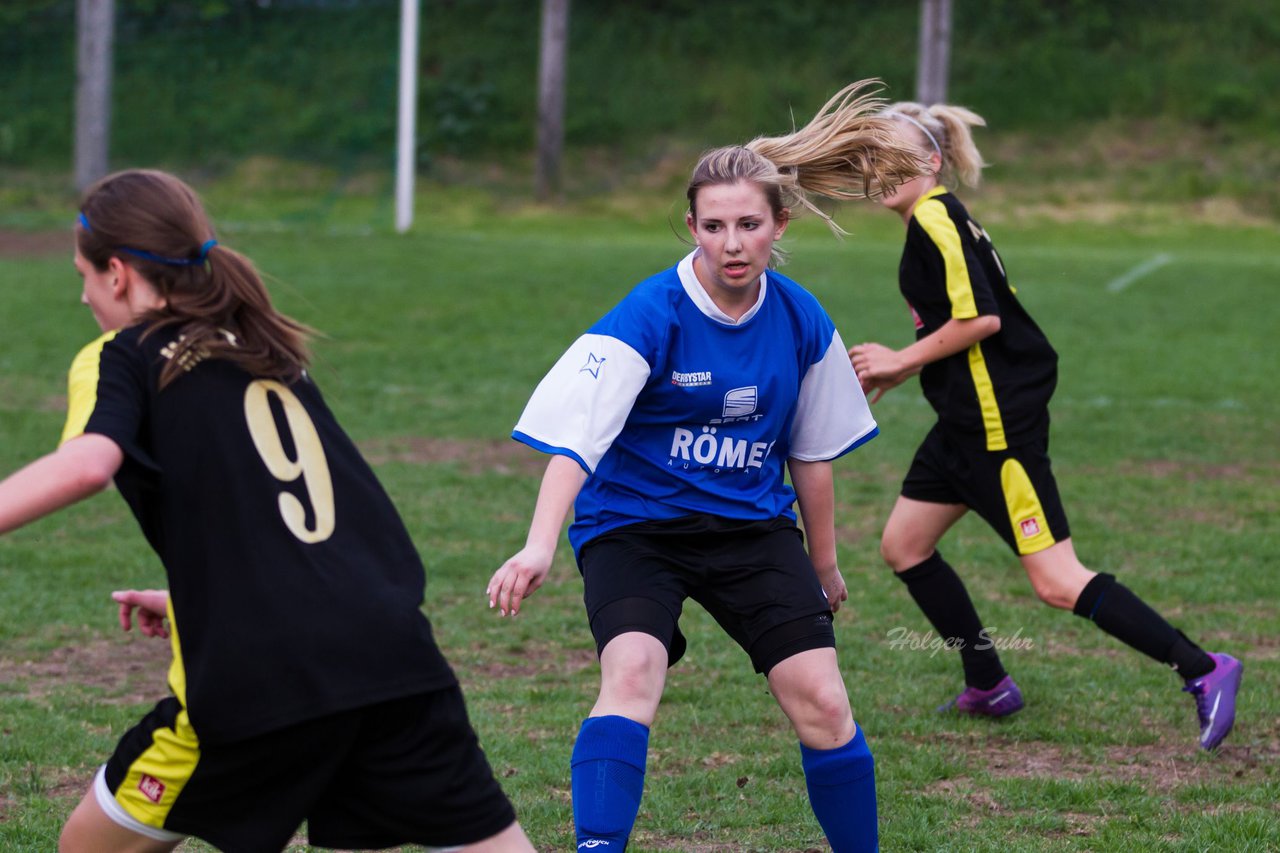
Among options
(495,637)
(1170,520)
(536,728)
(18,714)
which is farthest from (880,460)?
(18,714)

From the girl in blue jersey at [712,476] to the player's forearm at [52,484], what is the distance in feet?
3.19

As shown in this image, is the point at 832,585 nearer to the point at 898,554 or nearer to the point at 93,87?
the point at 898,554

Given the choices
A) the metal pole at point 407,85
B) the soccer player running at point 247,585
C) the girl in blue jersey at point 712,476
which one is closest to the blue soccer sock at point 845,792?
the girl in blue jersey at point 712,476

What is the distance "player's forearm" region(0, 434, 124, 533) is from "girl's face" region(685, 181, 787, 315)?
142 cm

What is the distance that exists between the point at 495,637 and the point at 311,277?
10.5m

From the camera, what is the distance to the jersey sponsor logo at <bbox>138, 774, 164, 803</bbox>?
2.46 meters

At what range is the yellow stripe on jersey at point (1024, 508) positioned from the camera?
14.6 feet

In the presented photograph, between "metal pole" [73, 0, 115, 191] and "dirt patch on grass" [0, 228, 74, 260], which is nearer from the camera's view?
"dirt patch on grass" [0, 228, 74, 260]

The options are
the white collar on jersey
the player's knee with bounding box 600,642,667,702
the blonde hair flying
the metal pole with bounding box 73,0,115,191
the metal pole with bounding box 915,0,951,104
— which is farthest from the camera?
the metal pole with bounding box 915,0,951,104

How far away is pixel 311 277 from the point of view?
15.4 m

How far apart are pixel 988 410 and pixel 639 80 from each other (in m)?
27.9

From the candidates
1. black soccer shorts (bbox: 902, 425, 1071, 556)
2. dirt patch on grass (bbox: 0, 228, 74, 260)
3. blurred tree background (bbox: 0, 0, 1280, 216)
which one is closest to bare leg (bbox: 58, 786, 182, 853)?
black soccer shorts (bbox: 902, 425, 1071, 556)

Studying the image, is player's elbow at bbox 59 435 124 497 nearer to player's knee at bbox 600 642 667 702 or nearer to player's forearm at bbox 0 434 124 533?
player's forearm at bbox 0 434 124 533

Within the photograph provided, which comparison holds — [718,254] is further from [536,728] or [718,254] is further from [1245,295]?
[1245,295]
